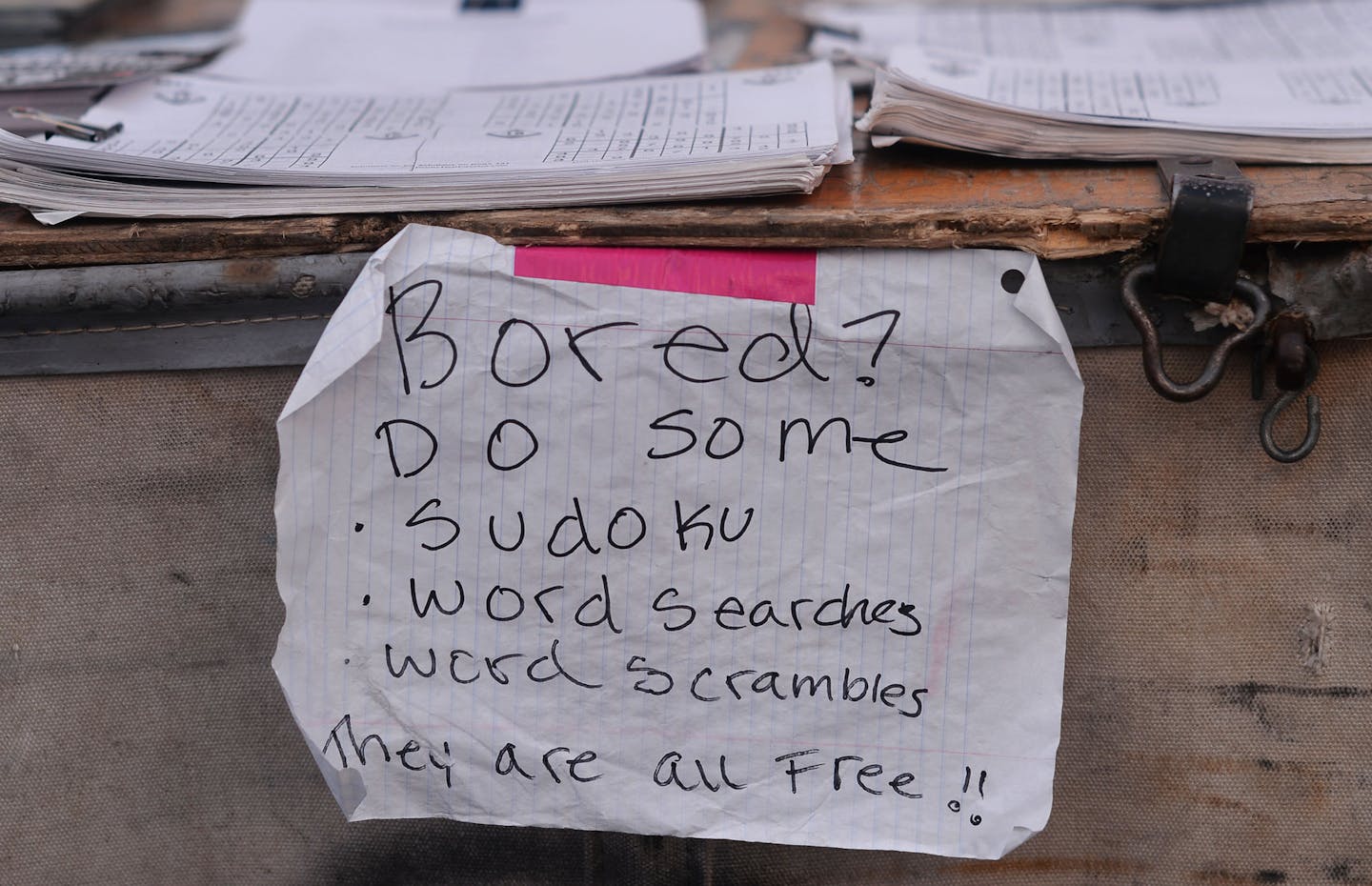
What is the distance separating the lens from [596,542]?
0.60m

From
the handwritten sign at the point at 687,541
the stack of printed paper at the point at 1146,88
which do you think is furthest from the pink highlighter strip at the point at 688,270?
the stack of printed paper at the point at 1146,88

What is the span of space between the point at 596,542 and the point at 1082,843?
0.38m

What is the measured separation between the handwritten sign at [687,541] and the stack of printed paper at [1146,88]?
113 millimetres

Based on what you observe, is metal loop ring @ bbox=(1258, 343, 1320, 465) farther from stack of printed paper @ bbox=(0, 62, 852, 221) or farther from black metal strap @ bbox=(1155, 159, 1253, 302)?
stack of printed paper @ bbox=(0, 62, 852, 221)

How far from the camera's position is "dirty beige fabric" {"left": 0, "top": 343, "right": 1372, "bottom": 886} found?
A: 23.8 inches

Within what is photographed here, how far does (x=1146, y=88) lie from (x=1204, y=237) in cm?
22

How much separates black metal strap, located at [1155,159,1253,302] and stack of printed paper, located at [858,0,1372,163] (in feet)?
0.25

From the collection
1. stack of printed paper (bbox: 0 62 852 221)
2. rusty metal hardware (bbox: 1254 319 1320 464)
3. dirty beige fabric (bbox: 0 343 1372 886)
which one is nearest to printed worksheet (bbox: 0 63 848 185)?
stack of printed paper (bbox: 0 62 852 221)

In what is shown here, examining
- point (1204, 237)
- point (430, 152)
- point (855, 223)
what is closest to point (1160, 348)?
point (1204, 237)

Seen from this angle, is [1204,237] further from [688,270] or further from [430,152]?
[430,152]

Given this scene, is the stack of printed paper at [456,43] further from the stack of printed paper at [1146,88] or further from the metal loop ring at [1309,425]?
the metal loop ring at [1309,425]

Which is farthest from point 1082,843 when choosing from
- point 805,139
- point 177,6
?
point 177,6

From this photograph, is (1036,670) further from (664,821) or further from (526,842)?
(526,842)

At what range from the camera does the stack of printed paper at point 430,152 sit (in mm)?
579
